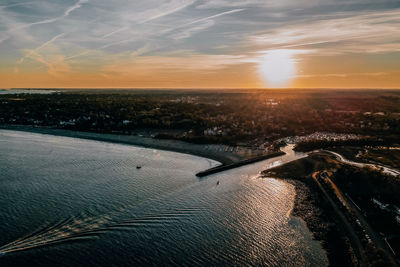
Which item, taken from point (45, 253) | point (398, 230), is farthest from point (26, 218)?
point (398, 230)

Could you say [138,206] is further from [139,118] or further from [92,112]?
[92,112]

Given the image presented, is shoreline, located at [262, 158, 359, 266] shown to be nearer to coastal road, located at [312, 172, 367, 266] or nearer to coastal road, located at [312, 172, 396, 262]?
coastal road, located at [312, 172, 367, 266]

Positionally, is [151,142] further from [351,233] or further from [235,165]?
[351,233]

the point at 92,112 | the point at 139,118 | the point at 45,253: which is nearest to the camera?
the point at 45,253

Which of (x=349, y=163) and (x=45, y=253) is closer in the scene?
(x=45, y=253)

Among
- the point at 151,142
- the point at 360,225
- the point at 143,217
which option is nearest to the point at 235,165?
the point at 143,217

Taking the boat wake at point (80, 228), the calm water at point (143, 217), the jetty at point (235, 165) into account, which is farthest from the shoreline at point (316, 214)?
the boat wake at point (80, 228)
